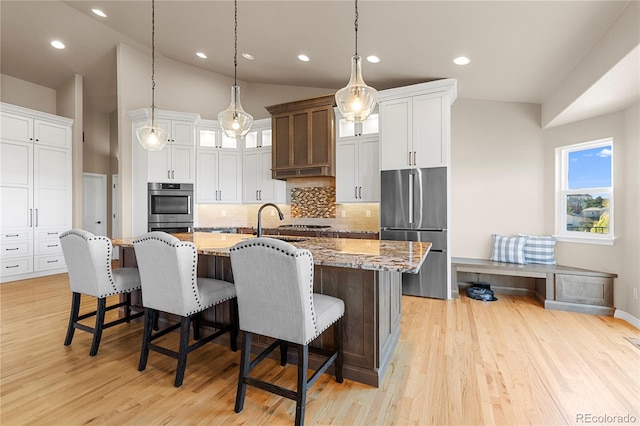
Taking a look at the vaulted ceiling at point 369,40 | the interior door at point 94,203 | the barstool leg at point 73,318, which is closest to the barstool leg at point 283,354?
the barstool leg at point 73,318

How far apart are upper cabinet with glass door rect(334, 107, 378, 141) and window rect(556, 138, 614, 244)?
7.82ft

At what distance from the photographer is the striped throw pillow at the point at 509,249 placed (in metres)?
4.07

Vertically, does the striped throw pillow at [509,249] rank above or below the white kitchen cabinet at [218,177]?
below

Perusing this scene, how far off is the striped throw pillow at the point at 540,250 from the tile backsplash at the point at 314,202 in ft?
9.16

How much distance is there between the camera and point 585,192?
3824 millimetres

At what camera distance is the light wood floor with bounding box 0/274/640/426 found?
5.74ft

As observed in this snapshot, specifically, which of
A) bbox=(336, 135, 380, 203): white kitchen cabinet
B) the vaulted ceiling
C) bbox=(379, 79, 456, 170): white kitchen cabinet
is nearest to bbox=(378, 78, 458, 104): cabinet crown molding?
bbox=(379, 79, 456, 170): white kitchen cabinet

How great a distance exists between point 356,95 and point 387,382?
2.04m

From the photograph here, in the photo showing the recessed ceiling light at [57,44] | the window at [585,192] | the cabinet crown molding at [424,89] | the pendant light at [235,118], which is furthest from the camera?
the recessed ceiling light at [57,44]

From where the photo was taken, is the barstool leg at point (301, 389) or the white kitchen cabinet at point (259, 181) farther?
the white kitchen cabinet at point (259, 181)

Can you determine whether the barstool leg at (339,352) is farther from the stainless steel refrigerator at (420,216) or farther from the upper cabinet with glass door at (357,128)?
the upper cabinet with glass door at (357,128)

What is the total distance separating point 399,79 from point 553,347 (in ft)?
11.4

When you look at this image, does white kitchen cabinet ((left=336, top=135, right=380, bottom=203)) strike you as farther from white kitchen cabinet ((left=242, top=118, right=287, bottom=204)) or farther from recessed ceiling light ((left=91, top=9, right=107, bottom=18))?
recessed ceiling light ((left=91, top=9, right=107, bottom=18))

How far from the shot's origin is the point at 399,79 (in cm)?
427
